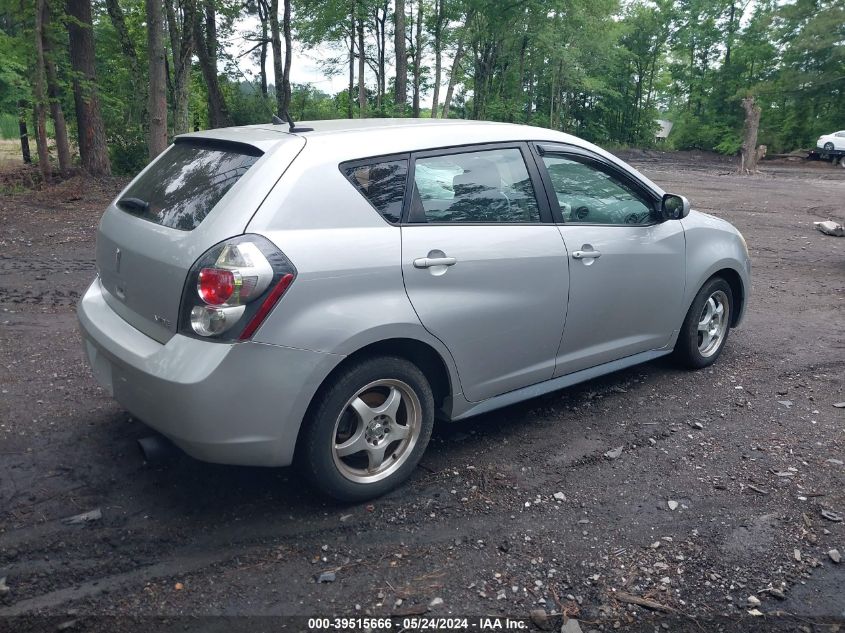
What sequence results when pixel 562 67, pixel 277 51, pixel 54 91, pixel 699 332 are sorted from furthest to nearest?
1. pixel 562 67
2. pixel 277 51
3. pixel 54 91
4. pixel 699 332

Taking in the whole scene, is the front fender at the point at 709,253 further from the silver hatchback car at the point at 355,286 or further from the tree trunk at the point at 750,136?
the tree trunk at the point at 750,136

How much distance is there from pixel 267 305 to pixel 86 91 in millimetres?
15105

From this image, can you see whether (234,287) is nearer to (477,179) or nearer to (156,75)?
(477,179)

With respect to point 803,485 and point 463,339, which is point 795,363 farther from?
point 463,339

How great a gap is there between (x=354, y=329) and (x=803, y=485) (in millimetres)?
2522

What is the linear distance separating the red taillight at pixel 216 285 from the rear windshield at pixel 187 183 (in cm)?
32

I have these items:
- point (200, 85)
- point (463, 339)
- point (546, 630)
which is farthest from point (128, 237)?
point (200, 85)

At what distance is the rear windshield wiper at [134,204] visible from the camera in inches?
141

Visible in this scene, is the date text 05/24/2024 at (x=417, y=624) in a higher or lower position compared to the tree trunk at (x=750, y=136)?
lower

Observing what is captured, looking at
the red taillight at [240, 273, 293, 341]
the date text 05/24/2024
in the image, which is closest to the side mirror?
the red taillight at [240, 273, 293, 341]

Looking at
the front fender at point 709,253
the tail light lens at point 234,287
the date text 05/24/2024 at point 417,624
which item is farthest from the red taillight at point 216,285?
the front fender at point 709,253

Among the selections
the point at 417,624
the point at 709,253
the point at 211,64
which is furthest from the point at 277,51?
the point at 417,624

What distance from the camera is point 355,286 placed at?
10.7ft

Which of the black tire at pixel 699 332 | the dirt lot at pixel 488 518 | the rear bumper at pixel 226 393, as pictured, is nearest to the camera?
the dirt lot at pixel 488 518
